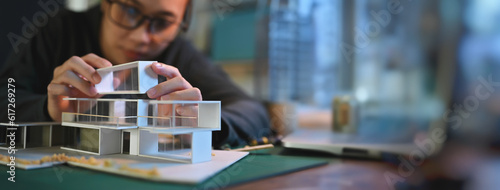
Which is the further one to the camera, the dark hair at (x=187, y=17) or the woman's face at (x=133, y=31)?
the dark hair at (x=187, y=17)

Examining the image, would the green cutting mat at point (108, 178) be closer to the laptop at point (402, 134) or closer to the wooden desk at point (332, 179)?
the wooden desk at point (332, 179)

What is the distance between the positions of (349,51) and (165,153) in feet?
3.01

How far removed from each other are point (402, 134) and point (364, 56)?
0.34 metres

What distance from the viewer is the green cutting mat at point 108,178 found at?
0.45 meters

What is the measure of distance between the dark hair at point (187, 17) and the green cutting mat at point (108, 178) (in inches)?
21.4

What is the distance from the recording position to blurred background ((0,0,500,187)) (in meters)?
1.13

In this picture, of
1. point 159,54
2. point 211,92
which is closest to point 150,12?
point 159,54

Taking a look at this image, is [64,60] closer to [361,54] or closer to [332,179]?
[332,179]

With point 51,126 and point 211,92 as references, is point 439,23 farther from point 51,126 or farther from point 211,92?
point 51,126

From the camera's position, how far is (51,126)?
2.47 ft

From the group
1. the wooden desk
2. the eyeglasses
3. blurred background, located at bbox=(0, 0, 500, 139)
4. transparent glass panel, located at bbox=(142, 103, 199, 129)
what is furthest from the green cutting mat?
blurred background, located at bbox=(0, 0, 500, 139)

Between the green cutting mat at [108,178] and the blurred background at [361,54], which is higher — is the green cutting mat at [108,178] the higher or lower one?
the lower one

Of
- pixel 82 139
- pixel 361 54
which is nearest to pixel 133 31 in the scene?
pixel 82 139

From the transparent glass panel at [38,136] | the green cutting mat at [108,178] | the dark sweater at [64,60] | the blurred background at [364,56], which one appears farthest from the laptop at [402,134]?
the transparent glass panel at [38,136]
